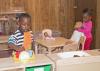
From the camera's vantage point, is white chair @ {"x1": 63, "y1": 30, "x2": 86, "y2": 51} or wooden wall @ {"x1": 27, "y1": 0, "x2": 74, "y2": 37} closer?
white chair @ {"x1": 63, "y1": 30, "x2": 86, "y2": 51}

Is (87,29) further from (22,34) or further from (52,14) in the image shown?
(22,34)

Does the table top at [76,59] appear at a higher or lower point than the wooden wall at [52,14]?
lower

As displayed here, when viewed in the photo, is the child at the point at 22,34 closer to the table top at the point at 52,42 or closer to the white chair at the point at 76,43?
the table top at the point at 52,42

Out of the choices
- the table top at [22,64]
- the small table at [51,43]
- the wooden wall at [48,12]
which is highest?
the wooden wall at [48,12]

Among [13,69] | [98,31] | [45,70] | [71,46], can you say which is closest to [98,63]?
[45,70]

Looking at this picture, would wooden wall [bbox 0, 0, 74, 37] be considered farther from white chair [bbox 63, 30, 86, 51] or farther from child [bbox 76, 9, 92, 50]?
white chair [bbox 63, 30, 86, 51]

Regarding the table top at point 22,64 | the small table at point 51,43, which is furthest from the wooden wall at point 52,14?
the table top at point 22,64

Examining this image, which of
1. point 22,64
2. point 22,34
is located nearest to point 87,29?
point 22,34

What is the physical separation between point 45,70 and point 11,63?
0.32 metres

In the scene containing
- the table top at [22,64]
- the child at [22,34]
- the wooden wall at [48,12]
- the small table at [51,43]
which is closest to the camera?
the table top at [22,64]

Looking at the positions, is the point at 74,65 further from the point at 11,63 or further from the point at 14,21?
the point at 14,21

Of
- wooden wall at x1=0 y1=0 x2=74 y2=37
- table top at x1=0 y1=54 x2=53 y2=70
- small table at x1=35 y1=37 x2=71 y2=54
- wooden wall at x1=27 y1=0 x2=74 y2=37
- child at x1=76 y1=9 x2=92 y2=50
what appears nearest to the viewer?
table top at x1=0 y1=54 x2=53 y2=70

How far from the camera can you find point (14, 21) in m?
6.05

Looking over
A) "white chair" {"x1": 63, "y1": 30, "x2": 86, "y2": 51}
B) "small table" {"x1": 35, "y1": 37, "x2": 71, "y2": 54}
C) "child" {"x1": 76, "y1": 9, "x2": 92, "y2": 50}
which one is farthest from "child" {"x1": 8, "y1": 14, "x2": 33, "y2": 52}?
"child" {"x1": 76, "y1": 9, "x2": 92, "y2": 50}
